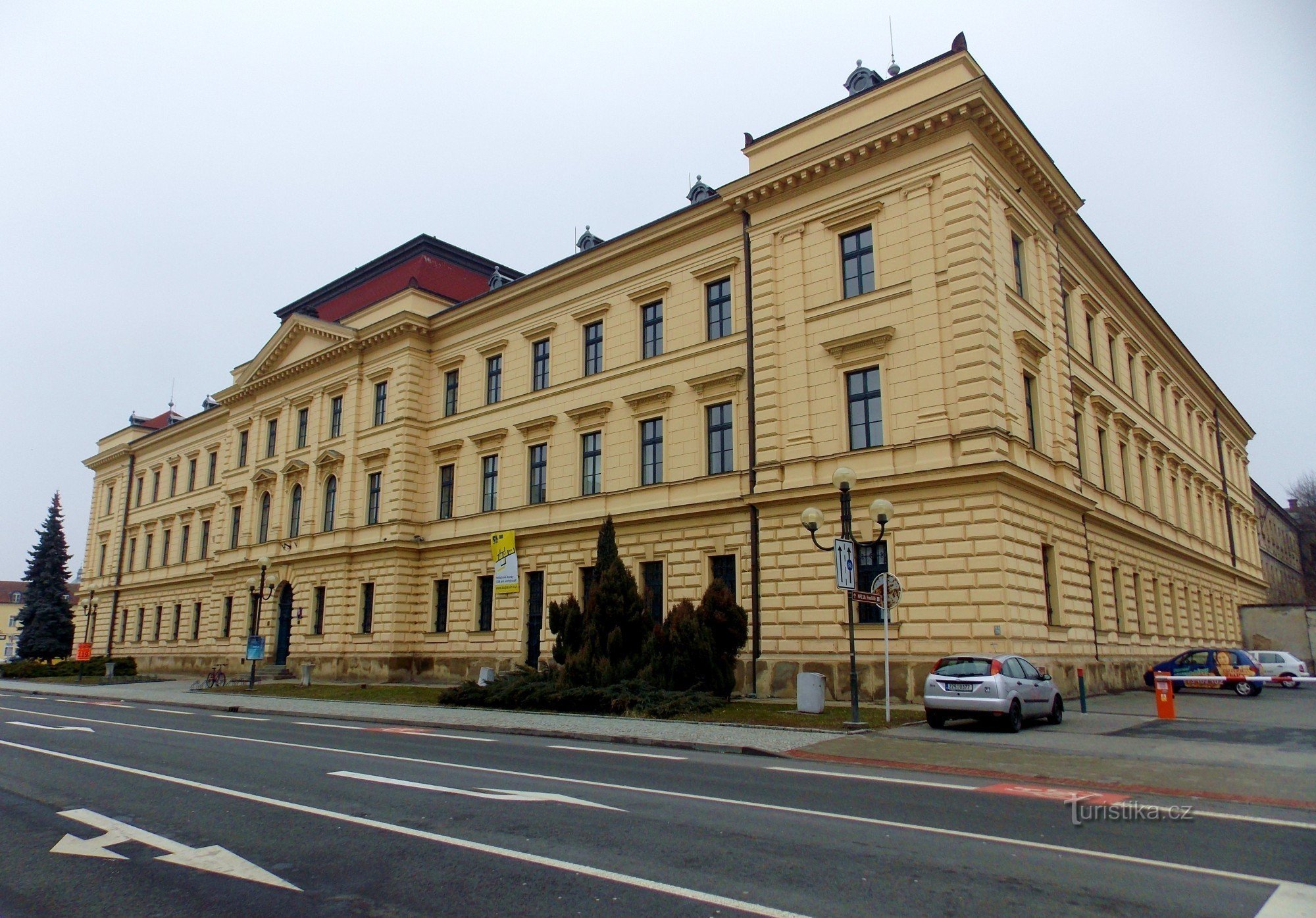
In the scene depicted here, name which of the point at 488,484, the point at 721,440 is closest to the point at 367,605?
the point at 488,484

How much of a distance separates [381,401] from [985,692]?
101 ft

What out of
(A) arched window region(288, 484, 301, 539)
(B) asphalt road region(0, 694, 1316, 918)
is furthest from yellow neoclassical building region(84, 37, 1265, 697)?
(B) asphalt road region(0, 694, 1316, 918)

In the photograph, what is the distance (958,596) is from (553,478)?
1603cm

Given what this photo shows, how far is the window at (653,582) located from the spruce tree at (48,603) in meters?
51.5

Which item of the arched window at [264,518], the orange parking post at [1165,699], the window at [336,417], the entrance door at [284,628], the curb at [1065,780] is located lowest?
the curb at [1065,780]

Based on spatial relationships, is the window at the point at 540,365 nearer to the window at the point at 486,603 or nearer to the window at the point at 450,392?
the window at the point at 450,392

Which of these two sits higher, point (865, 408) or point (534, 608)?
point (865, 408)

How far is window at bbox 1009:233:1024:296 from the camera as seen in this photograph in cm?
2542

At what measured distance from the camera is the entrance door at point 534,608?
32.0m

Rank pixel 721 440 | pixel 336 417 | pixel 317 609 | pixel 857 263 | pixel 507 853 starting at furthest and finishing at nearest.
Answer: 1. pixel 336 417
2. pixel 317 609
3. pixel 721 440
4. pixel 857 263
5. pixel 507 853

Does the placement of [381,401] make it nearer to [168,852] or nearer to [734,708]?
[734,708]

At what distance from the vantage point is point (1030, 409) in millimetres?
24734

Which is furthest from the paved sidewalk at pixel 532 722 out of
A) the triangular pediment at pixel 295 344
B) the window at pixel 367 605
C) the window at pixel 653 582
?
the triangular pediment at pixel 295 344

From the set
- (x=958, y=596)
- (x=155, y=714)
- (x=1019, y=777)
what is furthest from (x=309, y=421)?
(x=1019, y=777)
